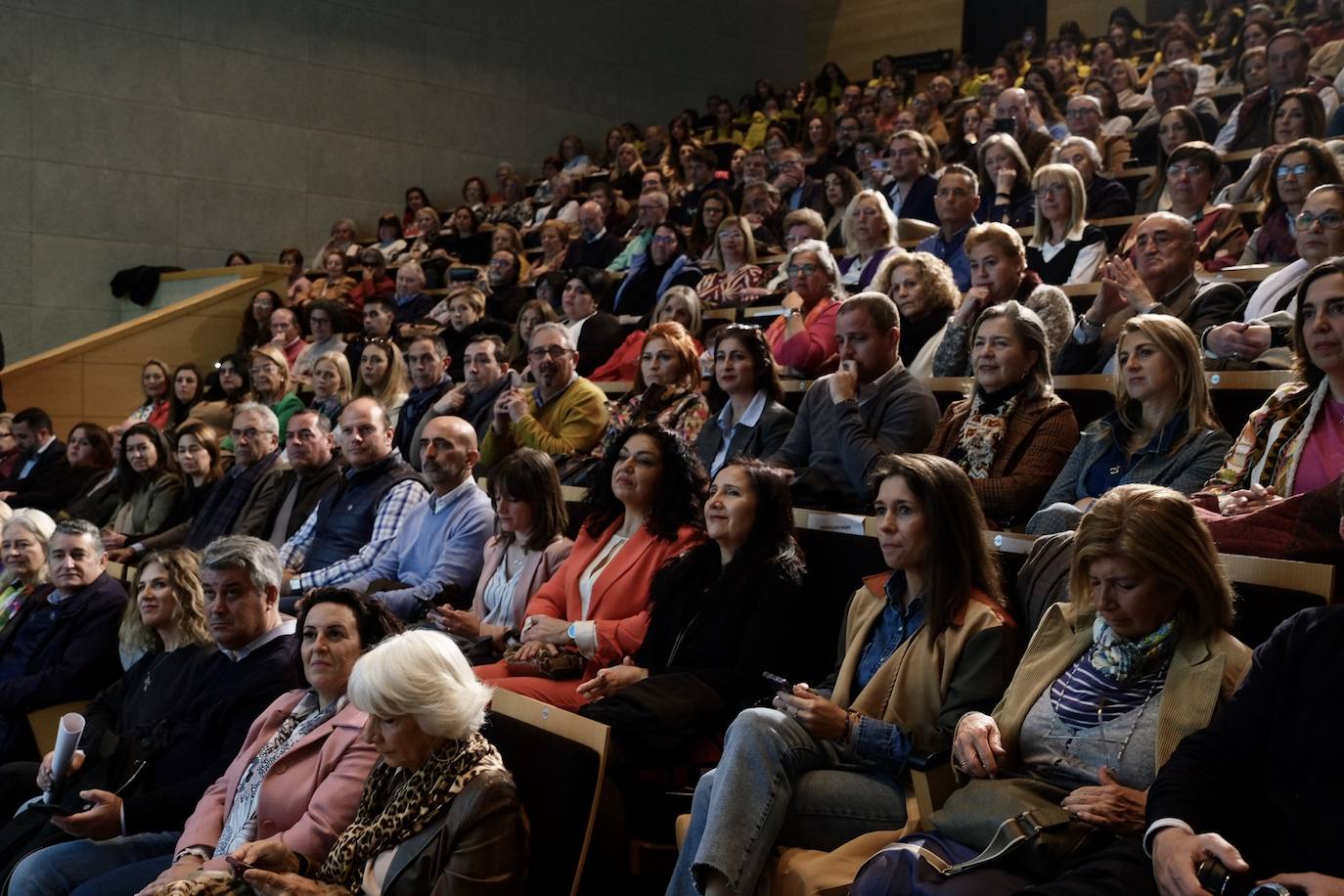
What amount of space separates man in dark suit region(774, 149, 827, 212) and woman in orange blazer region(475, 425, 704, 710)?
11.1 feet

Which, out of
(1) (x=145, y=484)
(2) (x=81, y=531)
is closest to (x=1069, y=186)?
(2) (x=81, y=531)

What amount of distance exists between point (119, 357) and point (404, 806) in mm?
6099

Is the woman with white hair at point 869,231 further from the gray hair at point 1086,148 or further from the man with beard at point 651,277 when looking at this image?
the man with beard at point 651,277

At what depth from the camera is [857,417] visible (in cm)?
297

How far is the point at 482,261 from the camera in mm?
7980

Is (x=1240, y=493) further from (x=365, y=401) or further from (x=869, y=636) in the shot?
(x=365, y=401)

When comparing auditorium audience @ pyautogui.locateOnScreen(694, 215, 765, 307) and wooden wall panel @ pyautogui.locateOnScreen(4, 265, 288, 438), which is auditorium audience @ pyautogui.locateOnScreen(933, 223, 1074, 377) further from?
wooden wall panel @ pyautogui.locateOnScreen(4, 265, 288, 438)

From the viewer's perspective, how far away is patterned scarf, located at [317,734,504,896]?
1906mm

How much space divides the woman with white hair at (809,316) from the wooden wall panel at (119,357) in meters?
4.57

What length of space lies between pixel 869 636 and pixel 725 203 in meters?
3.60

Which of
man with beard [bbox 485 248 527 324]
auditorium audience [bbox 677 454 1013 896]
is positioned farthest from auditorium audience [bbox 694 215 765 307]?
auditorium audience [bbox 677 454 1013 896]

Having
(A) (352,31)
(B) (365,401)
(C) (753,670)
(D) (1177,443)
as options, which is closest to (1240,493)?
(D) (1177,443)

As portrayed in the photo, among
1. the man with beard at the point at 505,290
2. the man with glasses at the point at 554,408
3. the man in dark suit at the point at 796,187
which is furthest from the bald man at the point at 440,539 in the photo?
the man in dark suit at the point at 796,187

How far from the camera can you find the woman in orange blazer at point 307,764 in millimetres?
2113
